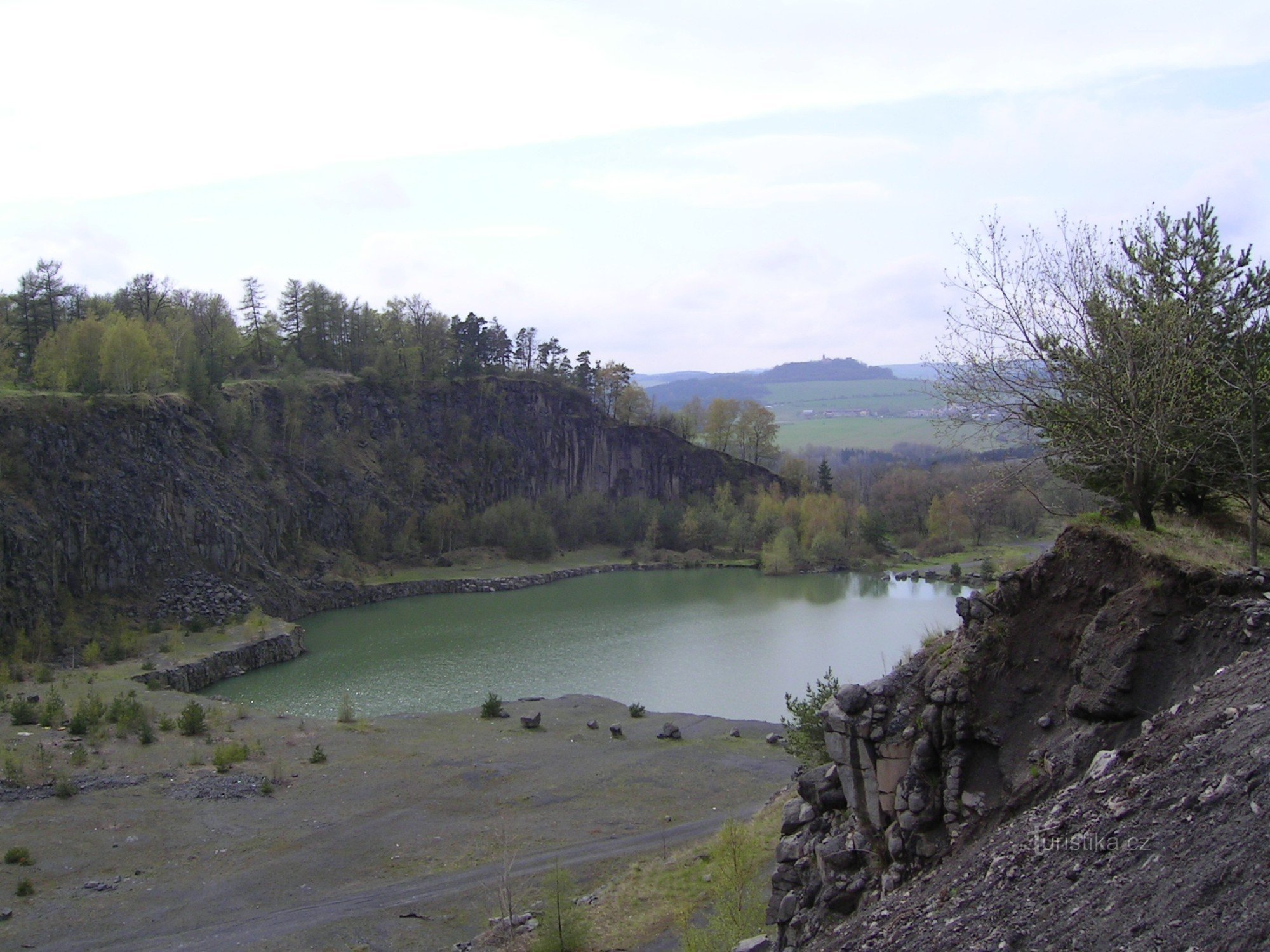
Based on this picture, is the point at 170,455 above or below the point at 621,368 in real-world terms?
below

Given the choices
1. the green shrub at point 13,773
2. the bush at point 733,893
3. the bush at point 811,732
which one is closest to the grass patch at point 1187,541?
the bush at point 811,732

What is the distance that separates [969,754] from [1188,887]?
3.94m

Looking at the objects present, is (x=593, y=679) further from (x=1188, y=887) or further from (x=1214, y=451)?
(x=1188, y=887)

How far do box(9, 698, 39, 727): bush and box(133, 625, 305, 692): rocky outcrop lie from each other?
6.75 metres

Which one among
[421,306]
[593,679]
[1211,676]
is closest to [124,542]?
[593,679]

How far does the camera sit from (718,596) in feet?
201

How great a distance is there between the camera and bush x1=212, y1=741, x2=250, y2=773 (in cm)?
2492

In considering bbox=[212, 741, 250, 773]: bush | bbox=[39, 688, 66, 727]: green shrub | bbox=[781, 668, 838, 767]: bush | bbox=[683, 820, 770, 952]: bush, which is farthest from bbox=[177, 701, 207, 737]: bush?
bbox=[781, 668, 838, 767]: bush

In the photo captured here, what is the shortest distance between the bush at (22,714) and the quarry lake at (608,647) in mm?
8405

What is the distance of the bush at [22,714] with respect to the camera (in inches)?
1098

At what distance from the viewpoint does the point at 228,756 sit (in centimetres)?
2547

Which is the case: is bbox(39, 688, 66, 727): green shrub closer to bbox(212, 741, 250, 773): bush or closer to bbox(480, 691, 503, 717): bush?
bbox(212, 741, 250, 773): bush

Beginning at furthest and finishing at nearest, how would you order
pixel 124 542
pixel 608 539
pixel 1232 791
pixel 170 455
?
pixel 608 539 < pixel 170 455 < pixel 124 542 < pixel 1232 791

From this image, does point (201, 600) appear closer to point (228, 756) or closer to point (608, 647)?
point (608, 647)
